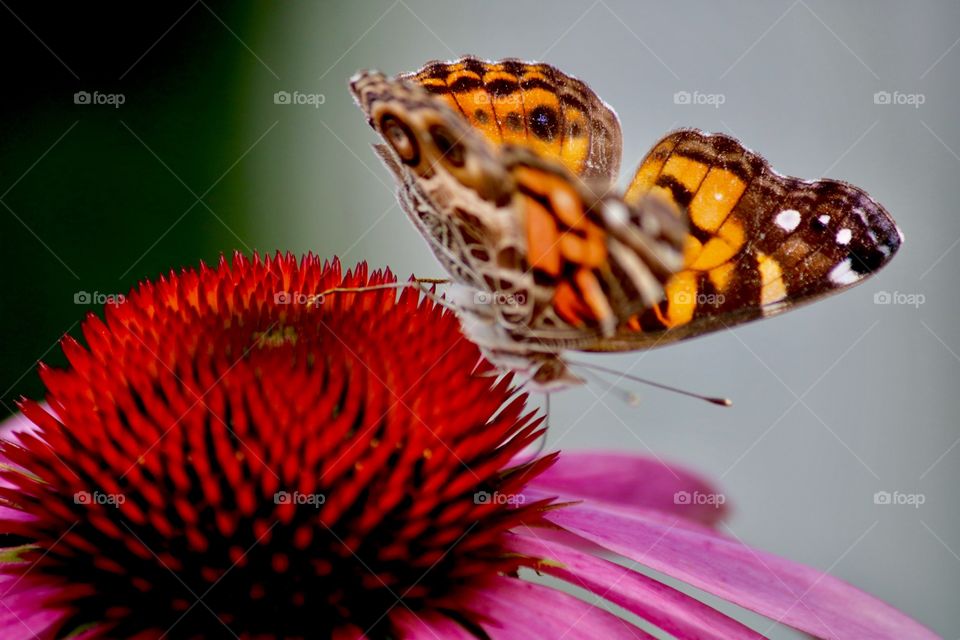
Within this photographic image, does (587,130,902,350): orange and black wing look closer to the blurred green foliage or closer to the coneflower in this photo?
the coneflower

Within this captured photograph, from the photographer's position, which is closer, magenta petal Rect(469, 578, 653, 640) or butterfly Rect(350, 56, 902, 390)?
butterfly Rect(350, 56, 902, 390)

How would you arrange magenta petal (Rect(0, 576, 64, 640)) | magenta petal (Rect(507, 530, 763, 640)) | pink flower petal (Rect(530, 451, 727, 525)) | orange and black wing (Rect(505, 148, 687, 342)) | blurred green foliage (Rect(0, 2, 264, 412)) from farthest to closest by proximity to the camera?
1. blurred green foliage (Rect(0, 2, 264, 412))
2. pink flower petal (Rect(530, 451, 727, 525))
3. magenta petal (Rect(507, 530, 763, 640))
4. magenta petal (Rect(0, 576, 64, 640))
5. orange and black wing (Rect(505, 148, 687, 342))

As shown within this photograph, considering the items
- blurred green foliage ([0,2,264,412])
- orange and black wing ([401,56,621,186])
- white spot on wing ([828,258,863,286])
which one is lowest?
white spot on wing ([828,258,863,286])

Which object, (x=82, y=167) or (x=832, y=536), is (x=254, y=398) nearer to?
(x=82, y=167)

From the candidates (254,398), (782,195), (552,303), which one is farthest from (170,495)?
(782,195)

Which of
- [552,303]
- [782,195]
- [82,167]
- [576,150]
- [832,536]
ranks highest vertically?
[82,167]

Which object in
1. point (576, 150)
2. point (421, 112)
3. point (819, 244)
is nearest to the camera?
point (421, 112)

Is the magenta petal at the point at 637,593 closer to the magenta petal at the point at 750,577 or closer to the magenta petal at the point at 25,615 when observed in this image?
the magenta petal at the point at 750,577

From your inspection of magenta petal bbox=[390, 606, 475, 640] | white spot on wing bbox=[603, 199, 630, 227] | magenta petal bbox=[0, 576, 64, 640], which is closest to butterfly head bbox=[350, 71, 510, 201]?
white spot on wing bbox=[603, 199, 630, 227]
